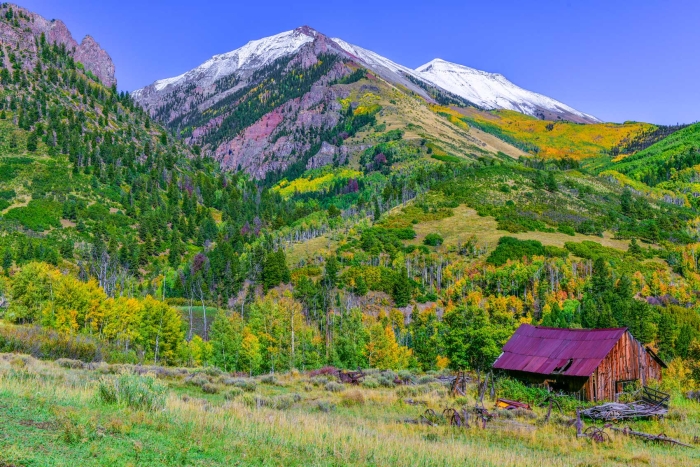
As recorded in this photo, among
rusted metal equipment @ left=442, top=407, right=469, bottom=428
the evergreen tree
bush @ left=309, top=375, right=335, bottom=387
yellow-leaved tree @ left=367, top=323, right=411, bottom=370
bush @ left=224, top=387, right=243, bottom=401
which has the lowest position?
yellow-leaved tree @ left=367, top=323, right=411, bottom=370

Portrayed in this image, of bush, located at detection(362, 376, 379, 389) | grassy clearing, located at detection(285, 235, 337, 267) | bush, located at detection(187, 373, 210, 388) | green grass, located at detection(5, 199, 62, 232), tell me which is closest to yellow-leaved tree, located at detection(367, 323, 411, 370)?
bush, located at detection(362, 376, 379, 389)

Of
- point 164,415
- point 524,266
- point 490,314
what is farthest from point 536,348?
point 524,266

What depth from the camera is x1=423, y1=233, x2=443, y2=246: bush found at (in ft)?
427

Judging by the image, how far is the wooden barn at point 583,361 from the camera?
3828 cm

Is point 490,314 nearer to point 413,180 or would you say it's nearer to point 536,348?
point 536,348

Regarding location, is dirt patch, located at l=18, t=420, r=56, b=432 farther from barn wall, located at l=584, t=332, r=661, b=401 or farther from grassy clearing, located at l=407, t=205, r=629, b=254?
grassy clearing, located at l=407, t=205, r=629, b=254

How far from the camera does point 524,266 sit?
106688 millimetres

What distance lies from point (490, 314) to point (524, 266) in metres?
17.4

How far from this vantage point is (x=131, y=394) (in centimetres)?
1479

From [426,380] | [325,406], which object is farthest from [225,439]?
[426,380]

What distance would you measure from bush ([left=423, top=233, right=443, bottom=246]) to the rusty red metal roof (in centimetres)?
8385

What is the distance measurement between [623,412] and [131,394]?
23.9 m

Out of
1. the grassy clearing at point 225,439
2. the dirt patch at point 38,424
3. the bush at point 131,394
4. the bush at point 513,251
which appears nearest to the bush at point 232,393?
the grassy clearing at point 225,439

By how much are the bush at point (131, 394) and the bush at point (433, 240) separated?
11758 centimetres
